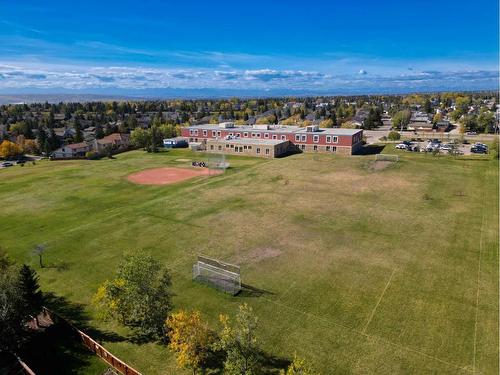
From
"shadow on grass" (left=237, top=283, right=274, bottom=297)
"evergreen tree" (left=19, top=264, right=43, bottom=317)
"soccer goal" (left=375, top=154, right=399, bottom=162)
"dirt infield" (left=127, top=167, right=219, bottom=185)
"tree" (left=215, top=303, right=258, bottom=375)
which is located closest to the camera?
"tree" (left=215, top=303, right=258, bottom=375)

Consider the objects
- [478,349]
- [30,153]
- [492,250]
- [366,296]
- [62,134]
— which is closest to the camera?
[478,349]

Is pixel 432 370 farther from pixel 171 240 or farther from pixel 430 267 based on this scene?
pixel 171 240

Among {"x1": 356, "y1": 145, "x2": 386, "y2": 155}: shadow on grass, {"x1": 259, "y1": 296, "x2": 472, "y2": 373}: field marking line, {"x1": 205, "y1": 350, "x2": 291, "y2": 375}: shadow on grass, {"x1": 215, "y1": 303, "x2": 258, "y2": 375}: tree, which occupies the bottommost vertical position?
{"x1": 205, "y1": 350, "x2": 291, "y2": 375}: shadow on grass

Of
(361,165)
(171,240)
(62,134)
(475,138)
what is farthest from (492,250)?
(62,134)

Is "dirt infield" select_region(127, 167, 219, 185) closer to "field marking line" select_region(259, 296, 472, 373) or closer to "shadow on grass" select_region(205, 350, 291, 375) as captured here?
"field marking line" select_region(259, 296, 472, 373)

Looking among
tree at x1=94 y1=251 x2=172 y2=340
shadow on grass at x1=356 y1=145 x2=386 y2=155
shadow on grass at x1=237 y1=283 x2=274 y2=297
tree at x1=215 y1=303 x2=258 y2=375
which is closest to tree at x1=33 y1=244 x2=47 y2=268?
tree at x1=94 y1=251 x2=172 y2=340

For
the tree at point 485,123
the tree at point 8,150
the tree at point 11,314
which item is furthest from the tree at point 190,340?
the tree at point 485,123

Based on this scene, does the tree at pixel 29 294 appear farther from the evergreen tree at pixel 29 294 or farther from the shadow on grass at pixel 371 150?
Answer: the shadow on grass at pixel 371 150
